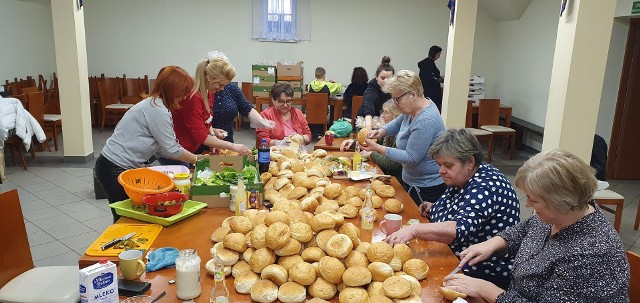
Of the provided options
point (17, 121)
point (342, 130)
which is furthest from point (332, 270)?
point (17, 121)

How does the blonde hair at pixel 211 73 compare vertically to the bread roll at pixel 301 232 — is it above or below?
above

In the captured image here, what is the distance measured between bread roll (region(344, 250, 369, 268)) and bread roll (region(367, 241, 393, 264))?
0.03 m

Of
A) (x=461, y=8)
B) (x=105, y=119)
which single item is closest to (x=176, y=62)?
(x=105, y=119)

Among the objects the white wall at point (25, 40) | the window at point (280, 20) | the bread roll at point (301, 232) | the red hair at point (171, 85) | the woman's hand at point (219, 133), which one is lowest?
the bread roll at point (301, 232)

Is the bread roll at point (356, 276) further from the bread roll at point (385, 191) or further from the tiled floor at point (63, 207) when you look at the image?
the tiled floor at point (63, 207)

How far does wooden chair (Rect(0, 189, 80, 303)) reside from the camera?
2.30 m

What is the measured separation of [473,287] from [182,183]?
5.81ft

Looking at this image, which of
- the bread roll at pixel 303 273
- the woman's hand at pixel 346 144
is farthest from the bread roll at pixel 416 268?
the woman's hand at pixel 346 144

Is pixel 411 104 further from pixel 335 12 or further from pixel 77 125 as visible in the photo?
pixel 335 12

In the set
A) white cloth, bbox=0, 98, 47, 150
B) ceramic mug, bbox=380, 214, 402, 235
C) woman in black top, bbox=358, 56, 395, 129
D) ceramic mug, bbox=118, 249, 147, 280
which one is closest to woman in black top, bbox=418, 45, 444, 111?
woman in black top, bbox=358, 56, 395, 129

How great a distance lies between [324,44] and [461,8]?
458cm

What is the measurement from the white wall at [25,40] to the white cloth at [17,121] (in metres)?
2.49

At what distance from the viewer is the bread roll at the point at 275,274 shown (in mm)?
1834

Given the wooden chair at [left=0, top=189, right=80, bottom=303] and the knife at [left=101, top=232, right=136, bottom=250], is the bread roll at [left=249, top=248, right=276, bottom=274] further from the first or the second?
the wooden chair at [left=0, top=189, right=80, bottom=303]
